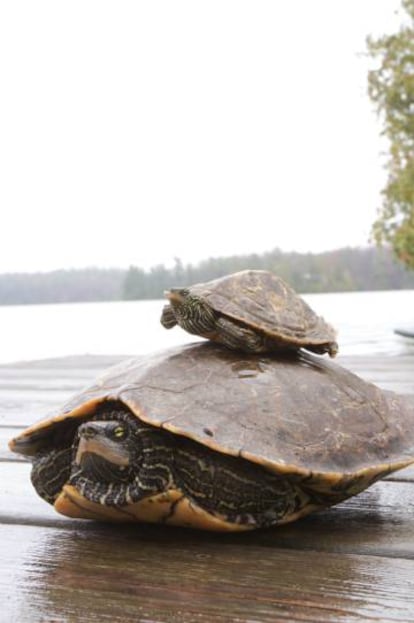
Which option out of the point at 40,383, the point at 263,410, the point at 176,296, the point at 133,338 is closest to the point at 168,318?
the point at 176,296

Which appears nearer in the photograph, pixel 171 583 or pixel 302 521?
pixel 171 583


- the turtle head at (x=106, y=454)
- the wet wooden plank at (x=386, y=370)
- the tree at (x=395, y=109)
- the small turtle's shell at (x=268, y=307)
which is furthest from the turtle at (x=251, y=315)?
the tree at (x=395, y=109)

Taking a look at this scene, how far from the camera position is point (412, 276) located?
32.7 ft

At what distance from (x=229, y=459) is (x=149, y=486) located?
0.14m

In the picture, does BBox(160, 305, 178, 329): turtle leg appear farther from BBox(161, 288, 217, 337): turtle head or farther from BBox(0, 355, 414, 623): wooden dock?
BBox(0, 355, 414, 623): wooden dock

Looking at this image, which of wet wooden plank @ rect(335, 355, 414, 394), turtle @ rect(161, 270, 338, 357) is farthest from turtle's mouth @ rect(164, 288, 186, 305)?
wet wooden plank @ rect(335, 355, 414, 394)

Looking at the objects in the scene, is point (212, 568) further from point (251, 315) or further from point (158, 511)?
point (251, 315)

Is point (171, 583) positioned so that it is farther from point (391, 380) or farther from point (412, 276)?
point (412, 276)

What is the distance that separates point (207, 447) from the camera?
119 centimetres

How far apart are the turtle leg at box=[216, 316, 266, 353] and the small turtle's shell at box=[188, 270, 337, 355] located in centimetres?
2

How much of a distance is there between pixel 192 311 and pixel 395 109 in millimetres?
9032

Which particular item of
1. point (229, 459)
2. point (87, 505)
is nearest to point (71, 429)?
point (87, 505)

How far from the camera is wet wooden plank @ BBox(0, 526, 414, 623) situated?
0.87m

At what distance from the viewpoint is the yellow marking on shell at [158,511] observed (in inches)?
45.0
